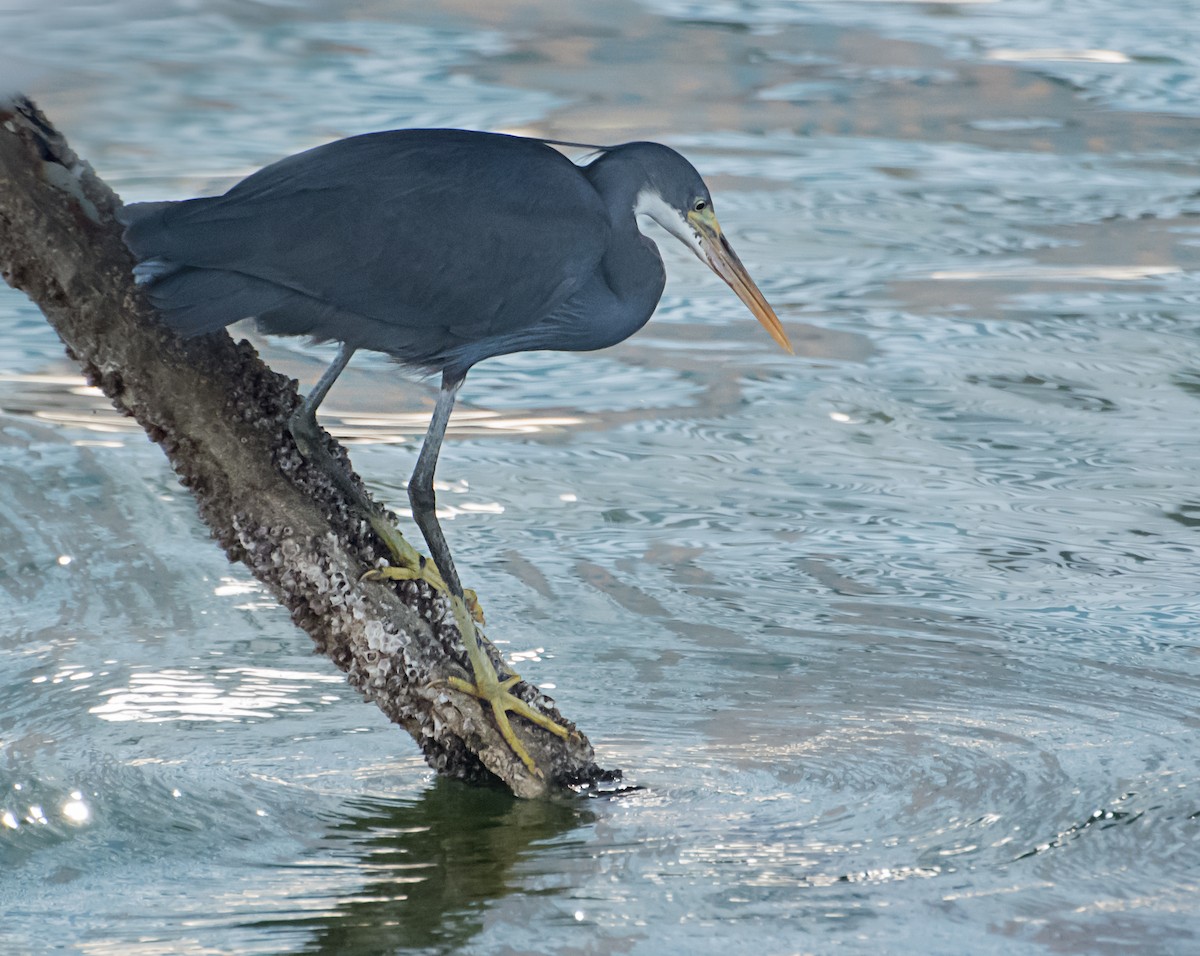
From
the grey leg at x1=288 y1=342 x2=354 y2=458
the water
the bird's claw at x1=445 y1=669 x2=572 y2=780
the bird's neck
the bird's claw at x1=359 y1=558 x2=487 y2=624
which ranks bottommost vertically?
the water

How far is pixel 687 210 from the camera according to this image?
4055 mm

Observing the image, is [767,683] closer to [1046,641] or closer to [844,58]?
[1046,641]

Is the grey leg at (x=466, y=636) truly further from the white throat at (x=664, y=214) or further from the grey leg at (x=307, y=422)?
the white throat at (x=664, y=214)

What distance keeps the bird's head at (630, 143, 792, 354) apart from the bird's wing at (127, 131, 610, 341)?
0.23 m

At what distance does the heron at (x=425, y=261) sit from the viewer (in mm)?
3451

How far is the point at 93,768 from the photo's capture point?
3.98 metres

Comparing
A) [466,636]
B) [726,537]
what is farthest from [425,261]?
[726,537]

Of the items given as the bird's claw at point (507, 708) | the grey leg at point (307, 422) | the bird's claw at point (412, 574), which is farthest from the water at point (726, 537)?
the grey leg at point (307, 422)

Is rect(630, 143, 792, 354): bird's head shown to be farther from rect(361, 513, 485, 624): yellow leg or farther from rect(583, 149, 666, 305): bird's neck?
rect(361, 513, 485, 624): yellow leg

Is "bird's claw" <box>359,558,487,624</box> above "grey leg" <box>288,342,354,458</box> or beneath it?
beneath

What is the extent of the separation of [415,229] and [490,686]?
987 millimetres

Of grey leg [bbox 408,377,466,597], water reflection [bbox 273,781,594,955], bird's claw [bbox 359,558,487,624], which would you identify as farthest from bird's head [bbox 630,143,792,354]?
water reflection [bbox 273,781,594,955]

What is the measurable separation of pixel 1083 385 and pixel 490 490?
2.68 m

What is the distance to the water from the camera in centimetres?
350
